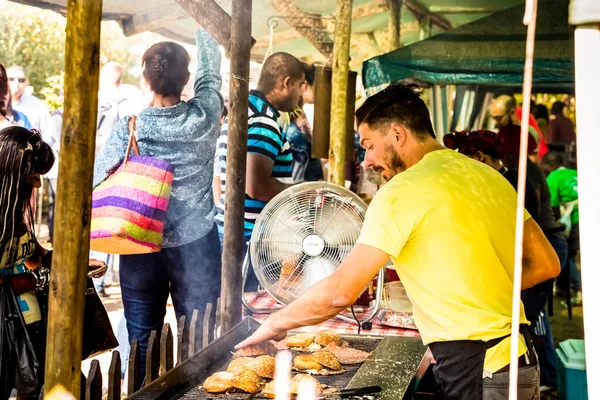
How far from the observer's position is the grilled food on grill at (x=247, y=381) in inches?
122

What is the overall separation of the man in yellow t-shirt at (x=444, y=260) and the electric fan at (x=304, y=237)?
3.12 feet

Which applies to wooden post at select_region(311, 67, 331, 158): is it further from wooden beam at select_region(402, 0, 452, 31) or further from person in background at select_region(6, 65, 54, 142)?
wooden beam at select_region(402, 0, 452, 31)

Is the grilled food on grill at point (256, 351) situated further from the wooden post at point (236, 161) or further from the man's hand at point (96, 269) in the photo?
the man's hand at point (96, 269)

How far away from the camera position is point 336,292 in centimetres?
291

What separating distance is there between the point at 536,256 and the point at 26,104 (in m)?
7.46

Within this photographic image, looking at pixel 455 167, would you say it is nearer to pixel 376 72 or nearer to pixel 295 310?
pixel 295 310

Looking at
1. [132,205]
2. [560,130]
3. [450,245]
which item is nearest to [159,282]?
[132,205]

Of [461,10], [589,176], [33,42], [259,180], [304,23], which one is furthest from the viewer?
[33,42]

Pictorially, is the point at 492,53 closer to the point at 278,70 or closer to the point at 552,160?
the point at 278,70

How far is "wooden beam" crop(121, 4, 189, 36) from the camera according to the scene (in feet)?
22.9

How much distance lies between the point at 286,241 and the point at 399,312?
951 mm

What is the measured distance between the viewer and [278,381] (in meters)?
3.22

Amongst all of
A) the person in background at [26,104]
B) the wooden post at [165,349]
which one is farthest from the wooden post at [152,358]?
the person in background at [26,104]

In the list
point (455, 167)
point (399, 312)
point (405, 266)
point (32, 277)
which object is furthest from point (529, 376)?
point (32, 277)
